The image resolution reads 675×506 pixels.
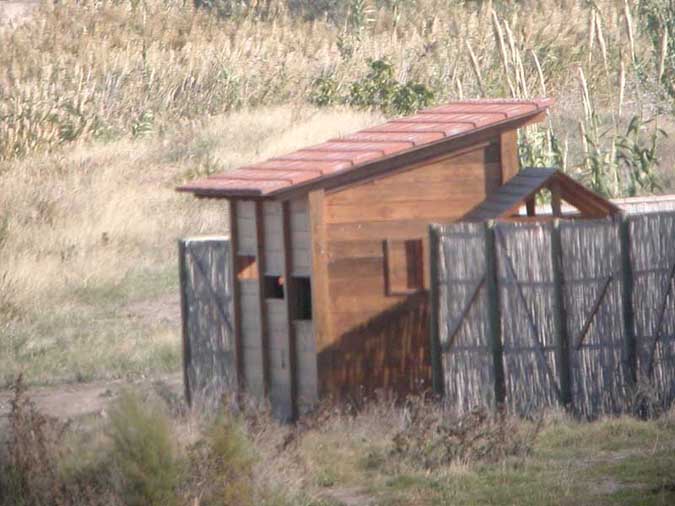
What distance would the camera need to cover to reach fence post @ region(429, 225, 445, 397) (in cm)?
1155

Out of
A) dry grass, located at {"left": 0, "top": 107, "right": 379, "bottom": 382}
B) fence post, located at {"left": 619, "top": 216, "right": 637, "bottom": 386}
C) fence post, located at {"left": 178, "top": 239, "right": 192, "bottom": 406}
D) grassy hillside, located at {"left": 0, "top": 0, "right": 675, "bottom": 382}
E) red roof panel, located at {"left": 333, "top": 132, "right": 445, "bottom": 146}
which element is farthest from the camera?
grassy hillside, located at {"left": 0, "top": 0, "right": 675, "bottom": 382}

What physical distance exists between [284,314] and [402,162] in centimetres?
155

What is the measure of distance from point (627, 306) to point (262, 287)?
9.81 ft

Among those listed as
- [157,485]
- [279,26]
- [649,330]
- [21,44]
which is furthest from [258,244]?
[279,26]

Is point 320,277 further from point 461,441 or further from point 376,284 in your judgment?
point 461,441

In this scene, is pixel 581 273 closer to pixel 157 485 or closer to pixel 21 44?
pixel 157 485

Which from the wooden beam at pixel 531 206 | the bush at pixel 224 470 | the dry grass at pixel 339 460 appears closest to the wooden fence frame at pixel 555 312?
the dry grass at pixel 339 460

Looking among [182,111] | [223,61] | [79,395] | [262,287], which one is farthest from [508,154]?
[223,61]

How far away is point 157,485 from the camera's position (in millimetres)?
8578

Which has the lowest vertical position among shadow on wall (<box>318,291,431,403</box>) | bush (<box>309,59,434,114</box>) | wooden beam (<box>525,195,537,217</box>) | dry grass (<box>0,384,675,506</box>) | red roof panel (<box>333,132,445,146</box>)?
dry grass (<box>0,384,675,506</box>)

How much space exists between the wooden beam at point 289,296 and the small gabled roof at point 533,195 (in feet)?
4.81

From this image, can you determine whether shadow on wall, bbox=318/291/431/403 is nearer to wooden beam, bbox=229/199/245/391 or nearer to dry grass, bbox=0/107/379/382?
wooden beam, bbox=229/199/245/391

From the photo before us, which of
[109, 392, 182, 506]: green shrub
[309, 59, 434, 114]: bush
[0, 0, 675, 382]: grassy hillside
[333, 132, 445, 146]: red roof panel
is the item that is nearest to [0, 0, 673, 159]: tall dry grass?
[0, 0, 675, 382]: grassy hillside

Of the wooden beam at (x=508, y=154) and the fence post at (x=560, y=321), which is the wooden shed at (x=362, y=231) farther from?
the fence post at (x=560, y=321)
